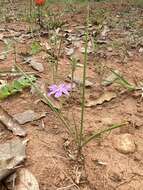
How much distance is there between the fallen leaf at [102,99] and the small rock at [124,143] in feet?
1.36

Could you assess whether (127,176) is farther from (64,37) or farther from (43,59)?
(64,37)

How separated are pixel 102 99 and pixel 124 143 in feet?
1.82

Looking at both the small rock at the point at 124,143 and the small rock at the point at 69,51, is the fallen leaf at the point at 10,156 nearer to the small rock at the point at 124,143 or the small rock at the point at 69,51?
the small rock at the point at 124,143

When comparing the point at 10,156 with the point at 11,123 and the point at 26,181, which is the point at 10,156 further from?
the point at 11,123

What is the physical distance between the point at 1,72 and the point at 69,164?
121cm

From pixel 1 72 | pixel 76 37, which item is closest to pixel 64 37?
pixel 76 37

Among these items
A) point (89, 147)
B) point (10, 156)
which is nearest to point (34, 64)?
point (89, 147)

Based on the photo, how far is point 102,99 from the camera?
314 centimetres

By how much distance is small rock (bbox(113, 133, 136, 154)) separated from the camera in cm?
262

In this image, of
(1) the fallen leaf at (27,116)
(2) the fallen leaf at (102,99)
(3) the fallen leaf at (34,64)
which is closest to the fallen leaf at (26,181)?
(1) the fallen leaf at (27,116)

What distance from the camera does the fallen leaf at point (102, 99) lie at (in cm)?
307

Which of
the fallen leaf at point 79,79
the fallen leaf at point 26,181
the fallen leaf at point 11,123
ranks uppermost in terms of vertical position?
the fallen leaf at point 79,79

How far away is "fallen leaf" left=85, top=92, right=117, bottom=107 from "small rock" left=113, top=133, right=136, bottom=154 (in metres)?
0.41

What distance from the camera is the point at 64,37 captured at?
4.42 m
